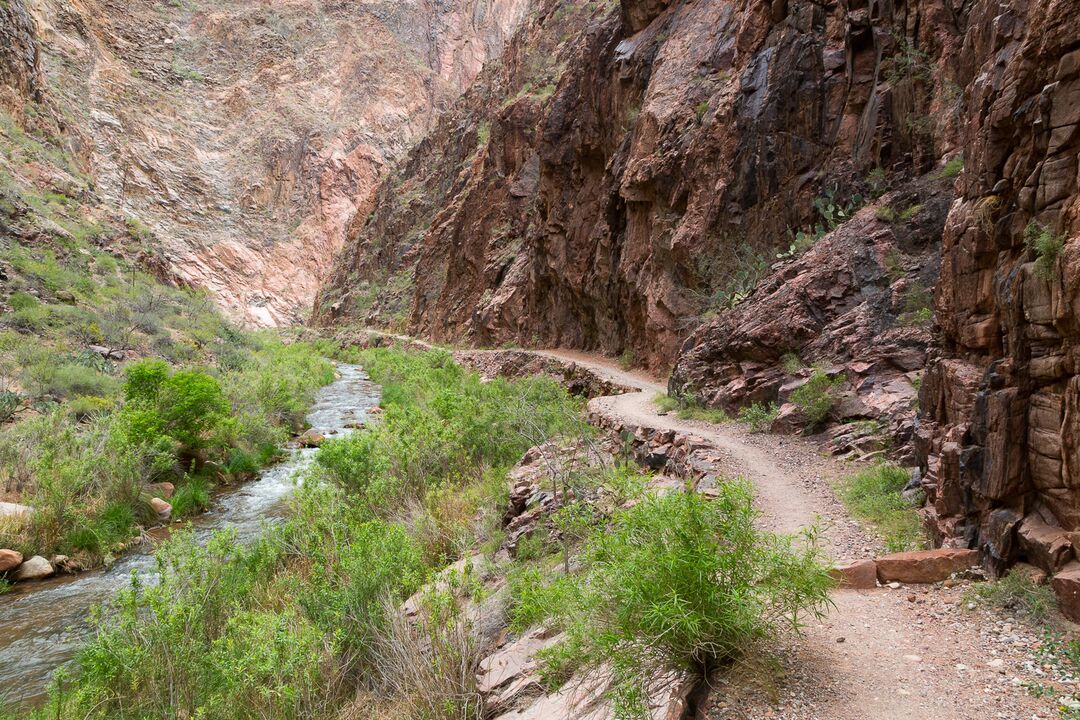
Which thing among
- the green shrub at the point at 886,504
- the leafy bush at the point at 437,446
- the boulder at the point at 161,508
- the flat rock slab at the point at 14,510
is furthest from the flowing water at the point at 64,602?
the green shrub at the point at 886,504

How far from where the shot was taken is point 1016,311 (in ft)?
15.7

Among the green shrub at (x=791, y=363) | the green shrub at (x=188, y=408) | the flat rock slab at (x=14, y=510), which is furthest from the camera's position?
the green shrub at (x=188, y=408)

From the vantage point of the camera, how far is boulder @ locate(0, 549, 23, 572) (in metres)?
9.03

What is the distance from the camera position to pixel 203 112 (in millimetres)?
80562

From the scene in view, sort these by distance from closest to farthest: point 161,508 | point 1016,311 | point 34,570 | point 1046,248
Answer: point 1046,248, point 1016,311, point 34,570, point 161,508

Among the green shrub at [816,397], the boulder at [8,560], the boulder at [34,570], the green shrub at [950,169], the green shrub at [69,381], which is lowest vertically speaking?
the boulder at [34,570]

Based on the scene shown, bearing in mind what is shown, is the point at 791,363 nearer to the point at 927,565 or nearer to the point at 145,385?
the point at 927,565

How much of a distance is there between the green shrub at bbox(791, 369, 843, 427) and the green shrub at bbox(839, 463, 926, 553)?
6.56 feet

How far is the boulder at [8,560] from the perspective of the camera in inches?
356

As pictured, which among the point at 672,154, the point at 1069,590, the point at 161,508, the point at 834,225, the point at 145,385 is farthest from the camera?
the point at 672,154

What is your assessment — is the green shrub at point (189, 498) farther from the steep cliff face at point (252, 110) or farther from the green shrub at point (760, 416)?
the steep cliff face at point (252, 110)

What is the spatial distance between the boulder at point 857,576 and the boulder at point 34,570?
11296 millimetres

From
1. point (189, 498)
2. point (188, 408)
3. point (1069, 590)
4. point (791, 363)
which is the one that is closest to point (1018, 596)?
point (1069, 590)

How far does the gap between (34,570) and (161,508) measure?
8.71ft
